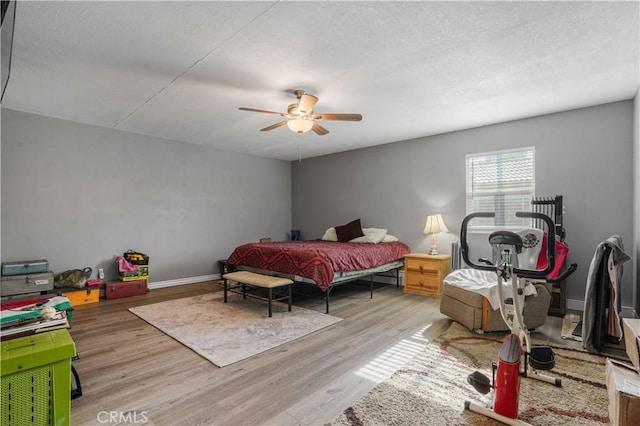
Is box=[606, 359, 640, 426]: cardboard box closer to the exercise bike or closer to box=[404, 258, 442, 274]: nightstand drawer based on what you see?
the exercise bike

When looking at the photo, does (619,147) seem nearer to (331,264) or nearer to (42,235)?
(331,264)

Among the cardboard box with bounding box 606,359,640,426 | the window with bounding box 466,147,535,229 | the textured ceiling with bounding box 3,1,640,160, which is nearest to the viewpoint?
the cardboard box with bounding box 606,359,640,426

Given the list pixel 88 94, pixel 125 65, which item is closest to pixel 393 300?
pixel 125 65

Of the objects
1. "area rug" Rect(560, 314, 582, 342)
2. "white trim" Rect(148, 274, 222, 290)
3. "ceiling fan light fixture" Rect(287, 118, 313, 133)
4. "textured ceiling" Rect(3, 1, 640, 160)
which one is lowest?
"white trim" Rect(148, 274, 222, 290)

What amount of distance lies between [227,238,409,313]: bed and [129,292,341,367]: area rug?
43 cm

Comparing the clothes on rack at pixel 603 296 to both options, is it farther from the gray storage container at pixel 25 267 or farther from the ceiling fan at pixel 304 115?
the gray storage container at pixel 25 267

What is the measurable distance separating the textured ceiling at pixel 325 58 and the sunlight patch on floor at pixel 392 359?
250cm

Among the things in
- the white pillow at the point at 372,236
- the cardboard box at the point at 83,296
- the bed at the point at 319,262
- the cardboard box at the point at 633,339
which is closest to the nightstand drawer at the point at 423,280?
the bed at the point at 319,262

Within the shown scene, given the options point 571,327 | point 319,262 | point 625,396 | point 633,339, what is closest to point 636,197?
point 571,327

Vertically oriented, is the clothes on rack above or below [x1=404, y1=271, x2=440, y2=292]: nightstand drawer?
above

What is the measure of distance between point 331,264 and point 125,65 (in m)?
2.89

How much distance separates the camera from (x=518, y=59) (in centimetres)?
265

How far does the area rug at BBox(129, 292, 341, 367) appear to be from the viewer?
2705mm

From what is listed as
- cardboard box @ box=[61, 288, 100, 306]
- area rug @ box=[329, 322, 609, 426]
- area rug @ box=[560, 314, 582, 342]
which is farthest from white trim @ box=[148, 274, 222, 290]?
area rug @ box=[560, 314, 582, 342]
